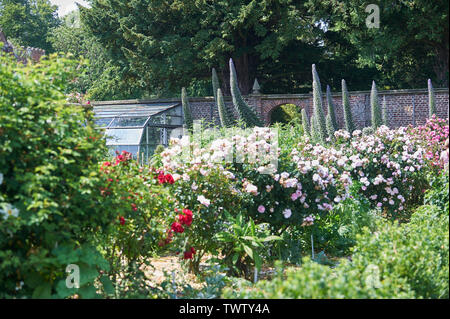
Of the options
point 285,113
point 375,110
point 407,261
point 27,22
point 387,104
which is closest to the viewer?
point 407,261

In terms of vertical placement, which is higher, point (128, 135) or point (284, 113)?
point (284, 113)

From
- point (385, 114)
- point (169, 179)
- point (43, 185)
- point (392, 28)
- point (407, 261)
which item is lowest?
point (407, 261)

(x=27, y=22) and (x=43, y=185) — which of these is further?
(x=27, y=22)

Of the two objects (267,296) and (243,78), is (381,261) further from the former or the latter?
(243,78)

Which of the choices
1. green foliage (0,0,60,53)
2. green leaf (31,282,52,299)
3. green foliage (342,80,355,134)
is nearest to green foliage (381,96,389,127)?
green foliage (342,80,355,134)

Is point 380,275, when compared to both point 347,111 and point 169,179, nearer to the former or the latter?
point 169,179

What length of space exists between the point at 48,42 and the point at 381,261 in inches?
1447

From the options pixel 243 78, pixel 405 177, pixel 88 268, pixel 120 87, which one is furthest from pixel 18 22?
pixel 88 268

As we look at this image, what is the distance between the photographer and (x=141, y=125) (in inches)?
646

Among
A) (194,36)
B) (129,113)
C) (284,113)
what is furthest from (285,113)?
(129,113)

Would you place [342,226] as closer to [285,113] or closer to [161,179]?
[161,179]

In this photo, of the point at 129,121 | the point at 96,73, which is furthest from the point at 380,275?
the point at 96,73

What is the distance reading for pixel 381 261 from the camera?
3.13 metres

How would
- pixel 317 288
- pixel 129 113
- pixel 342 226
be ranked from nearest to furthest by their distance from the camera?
pixel 317 288 → pixel 342 226 → pixel 129 113
